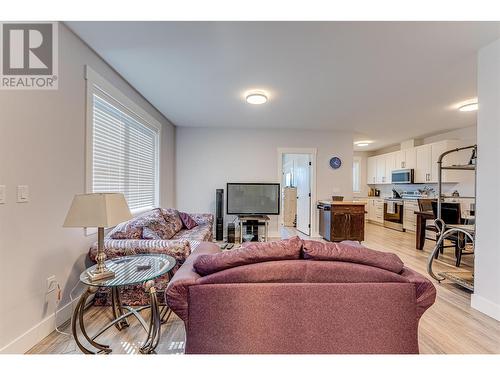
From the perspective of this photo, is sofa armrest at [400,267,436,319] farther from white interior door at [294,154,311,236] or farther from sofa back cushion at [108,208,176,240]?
white interior door at [294,154,311,236]

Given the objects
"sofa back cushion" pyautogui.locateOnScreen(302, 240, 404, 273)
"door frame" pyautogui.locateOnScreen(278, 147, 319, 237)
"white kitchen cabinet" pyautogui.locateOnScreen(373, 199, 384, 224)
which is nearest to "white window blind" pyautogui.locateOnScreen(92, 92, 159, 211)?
"sofa back cushion" pyautogui.locateOnScreen(302, 240, 404, 273)

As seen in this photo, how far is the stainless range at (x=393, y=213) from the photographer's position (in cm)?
623

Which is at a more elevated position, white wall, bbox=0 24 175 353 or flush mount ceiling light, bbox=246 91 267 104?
flush mount ceiling light, bbox=246 91 267 104

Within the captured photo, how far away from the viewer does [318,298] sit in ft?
4.04

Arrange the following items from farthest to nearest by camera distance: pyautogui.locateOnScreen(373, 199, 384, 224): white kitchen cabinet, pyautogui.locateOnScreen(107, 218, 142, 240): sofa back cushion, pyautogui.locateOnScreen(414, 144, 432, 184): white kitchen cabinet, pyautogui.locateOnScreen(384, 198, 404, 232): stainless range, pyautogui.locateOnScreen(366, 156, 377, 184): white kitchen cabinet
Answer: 1. pyautogui.locateOnScreen(366, 156, 377, 184): white kitchen cabinet
2. pyautogui.locateOnScreen(373, 199, 384, 224): white kitchen cabinet
3. pyautogui.locateOnScreen(384, 198, 404, 232): stainless range
4. pyautogui.locateOnScreen(414, 144, 432, 184): white kitchen cabinet
5. pyautogui.locateOnScreen(107, 218, 142, 240): sofa back cushion

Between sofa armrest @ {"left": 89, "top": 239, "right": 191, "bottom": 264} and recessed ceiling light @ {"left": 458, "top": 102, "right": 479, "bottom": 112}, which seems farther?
recessed ceiling light @ {"left": 458, "top": 102, "right": 479, "bottom": 112}

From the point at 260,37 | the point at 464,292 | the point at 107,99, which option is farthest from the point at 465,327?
the point at 107,99

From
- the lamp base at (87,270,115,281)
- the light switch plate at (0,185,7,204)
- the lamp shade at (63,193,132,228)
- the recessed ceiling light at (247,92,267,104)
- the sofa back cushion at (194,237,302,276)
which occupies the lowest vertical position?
the lamp base at (87,270,115,281)

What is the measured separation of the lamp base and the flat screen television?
3.37 metres

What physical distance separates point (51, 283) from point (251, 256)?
1673 millimetres

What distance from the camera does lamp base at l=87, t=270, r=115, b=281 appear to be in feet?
5.14

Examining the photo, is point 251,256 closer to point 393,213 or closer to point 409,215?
point 409,215

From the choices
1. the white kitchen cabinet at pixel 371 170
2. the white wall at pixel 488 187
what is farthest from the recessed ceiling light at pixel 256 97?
the white kitchen cabinet at pixel 371 170
